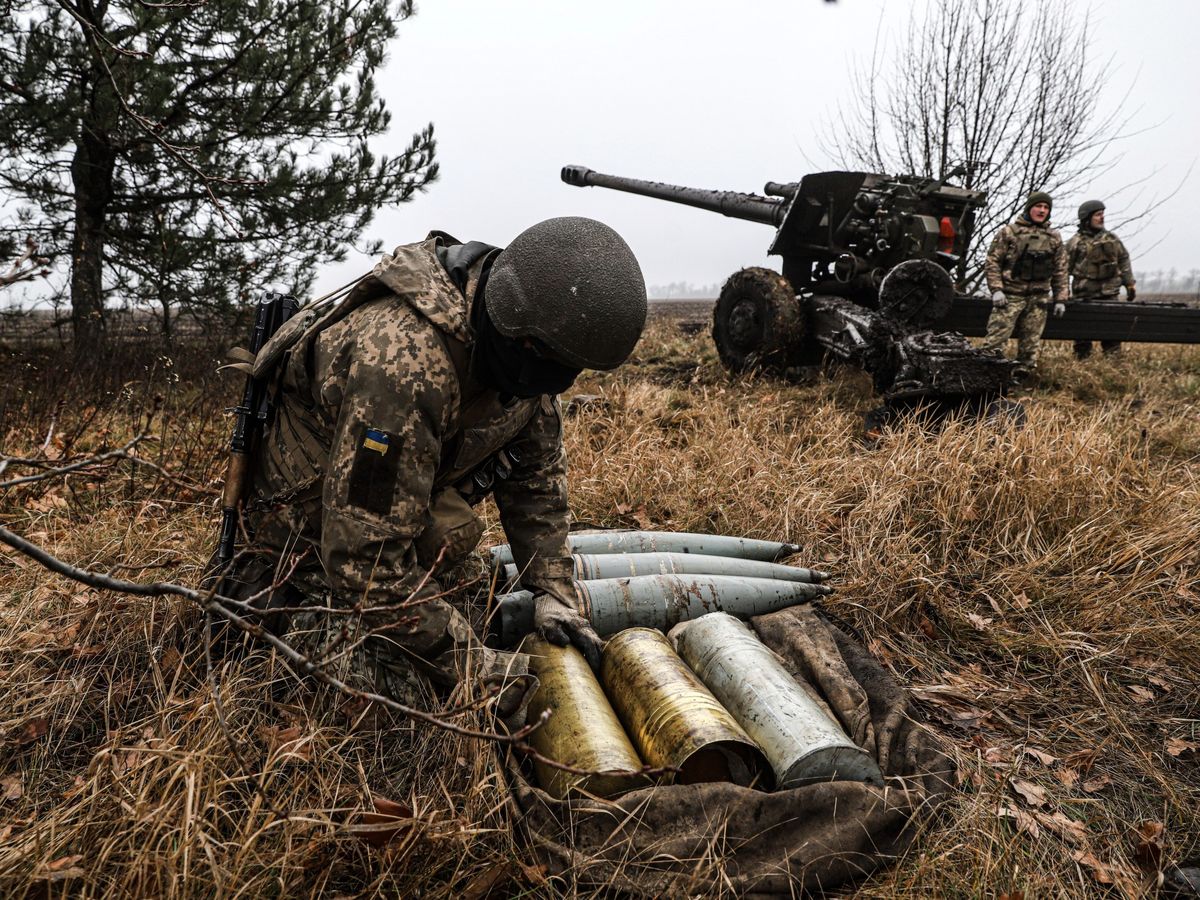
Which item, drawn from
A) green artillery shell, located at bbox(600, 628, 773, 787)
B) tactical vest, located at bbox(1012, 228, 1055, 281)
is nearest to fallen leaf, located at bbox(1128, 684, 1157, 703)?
green artillery shell, located at bbox(600, 628, 773, 787)

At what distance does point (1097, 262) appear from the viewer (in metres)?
11.3

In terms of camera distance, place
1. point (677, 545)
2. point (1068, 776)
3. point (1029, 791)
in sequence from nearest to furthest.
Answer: point (1029, 791)
point (1068, 776)
point (677, 545)

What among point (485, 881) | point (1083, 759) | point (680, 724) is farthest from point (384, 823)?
point (1083, 759)

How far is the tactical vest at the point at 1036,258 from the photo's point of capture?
337 inches

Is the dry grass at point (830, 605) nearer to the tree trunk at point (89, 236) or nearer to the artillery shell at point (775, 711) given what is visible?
the artillery shell at point (775, 711)

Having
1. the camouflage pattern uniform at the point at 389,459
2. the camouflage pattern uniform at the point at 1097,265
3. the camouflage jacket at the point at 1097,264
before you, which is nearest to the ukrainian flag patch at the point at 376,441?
the camouflage pattern uniform at the point at 389,459

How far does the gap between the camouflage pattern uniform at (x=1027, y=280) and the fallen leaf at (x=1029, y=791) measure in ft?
23.0

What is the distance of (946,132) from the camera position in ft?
37.8

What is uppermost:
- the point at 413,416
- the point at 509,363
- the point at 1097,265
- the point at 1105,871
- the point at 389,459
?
the point at 1097,265

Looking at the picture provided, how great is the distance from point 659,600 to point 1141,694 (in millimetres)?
2053

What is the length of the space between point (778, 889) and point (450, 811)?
943 millimetres

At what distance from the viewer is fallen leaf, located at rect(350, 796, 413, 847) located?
78.0 inches

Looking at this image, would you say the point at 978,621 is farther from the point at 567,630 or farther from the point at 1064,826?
the point at 567,630

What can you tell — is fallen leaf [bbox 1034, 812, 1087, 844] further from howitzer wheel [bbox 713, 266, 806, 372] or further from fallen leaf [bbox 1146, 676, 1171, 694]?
howitzer wheel [bbox 713, 266, 806, 372]
